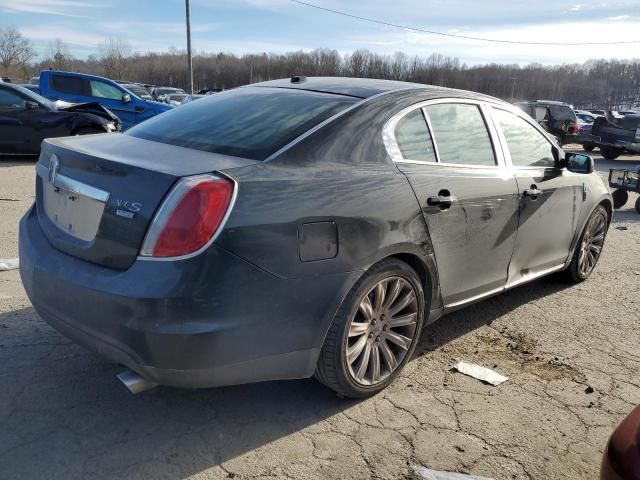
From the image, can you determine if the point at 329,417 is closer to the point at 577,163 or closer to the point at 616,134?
the point at 577,163

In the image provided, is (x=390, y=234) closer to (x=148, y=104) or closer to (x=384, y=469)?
(x=384, y=469)

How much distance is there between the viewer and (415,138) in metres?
3.29

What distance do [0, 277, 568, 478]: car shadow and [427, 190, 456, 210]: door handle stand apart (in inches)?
46.3

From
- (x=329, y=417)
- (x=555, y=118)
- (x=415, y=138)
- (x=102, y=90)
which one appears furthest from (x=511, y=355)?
(x=555, y=118)

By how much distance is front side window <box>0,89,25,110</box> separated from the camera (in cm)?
1119

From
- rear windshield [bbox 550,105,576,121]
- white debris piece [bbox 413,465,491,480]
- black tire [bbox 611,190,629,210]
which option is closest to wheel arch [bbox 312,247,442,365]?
white debris piece [bbox 413,465,491,480]

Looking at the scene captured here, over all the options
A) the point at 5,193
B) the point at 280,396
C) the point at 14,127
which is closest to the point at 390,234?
the point at 280,396

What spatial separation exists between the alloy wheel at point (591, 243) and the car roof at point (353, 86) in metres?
1.88

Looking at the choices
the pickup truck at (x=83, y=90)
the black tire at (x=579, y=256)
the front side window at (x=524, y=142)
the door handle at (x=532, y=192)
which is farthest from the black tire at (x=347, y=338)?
the pickup truck at (x=83, y=90)

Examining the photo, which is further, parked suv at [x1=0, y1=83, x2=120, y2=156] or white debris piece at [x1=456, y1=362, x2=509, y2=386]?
parked suv at [x1=0, y1=83, x2=120, y2=156]

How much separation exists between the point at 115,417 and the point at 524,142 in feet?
10.7

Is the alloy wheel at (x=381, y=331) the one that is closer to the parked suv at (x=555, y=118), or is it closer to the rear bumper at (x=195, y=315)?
the rear bumper at (x=195, y=315)

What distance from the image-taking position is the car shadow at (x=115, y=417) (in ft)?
8.14

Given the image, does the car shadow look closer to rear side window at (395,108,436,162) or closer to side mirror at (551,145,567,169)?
rear side window at (395,108,436,162)
